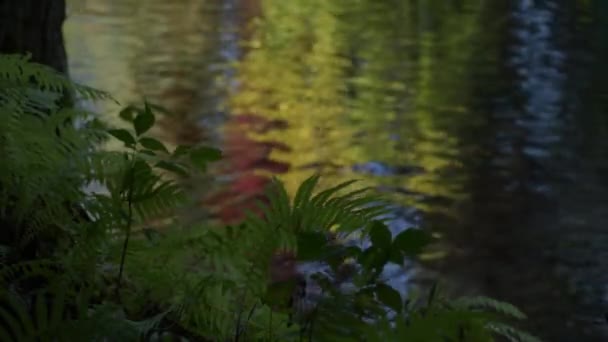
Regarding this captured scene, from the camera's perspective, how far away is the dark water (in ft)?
15.3

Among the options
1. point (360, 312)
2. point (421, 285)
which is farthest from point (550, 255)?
point (360, 312)

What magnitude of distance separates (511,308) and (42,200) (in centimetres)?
113

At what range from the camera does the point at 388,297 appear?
119 centimetres

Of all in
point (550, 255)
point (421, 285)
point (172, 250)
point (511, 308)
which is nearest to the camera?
point (172, 250)

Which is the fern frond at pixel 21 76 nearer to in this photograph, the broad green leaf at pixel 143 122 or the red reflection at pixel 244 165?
the broad green leaf at pixel 143 122

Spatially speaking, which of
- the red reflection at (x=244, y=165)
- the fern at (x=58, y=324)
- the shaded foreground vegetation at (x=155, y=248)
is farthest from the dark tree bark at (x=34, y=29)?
the fern at (x=58, y=324)

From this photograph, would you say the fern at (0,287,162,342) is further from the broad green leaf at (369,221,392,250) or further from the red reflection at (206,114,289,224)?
the red reflection at (206,114,289,224)

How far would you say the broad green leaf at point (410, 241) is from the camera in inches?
46.0

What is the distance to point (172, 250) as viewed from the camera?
1.70m

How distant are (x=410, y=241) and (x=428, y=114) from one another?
252 inches

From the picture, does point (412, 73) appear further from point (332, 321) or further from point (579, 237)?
→ point (332, 321)

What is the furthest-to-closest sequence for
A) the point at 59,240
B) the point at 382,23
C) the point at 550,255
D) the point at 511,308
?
the point at 382,23 < the point at 550,255 < the point at 511,308 < the point at 59,240

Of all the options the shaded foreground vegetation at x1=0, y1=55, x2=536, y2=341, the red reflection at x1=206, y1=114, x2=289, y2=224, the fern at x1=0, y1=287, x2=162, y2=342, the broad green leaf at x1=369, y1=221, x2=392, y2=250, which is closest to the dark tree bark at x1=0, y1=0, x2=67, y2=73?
the shaded foreground vegetation at x1=0, y1=55, x2=536, y2=341

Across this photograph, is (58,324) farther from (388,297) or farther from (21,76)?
(21,76)
